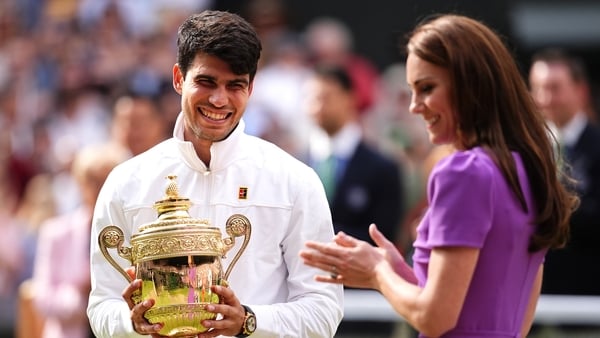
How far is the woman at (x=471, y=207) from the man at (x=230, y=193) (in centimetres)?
35

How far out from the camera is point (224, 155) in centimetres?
493

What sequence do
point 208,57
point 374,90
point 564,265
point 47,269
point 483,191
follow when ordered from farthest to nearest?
1. point 374,90
2. point 564,265
3. point 47,269
4. point 208,57
5. point 483,191

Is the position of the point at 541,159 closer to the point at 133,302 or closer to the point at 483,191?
the point at 483,191

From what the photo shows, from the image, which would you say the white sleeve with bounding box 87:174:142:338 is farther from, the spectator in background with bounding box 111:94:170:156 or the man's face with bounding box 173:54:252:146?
the spectator in background with bounding box 111:94:170:156

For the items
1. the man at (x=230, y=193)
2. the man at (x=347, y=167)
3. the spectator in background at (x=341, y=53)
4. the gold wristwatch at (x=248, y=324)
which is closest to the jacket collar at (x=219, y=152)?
the man at (x=230, y=193)

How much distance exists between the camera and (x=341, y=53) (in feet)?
42.0

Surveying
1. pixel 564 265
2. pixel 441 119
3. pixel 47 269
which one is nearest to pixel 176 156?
pixel 441 119

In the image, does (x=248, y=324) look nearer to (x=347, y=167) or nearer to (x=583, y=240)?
(x=347, y=167)

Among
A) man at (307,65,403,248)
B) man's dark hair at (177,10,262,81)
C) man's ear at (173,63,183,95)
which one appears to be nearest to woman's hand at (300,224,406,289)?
man's dark hair at (177,10,262,81)

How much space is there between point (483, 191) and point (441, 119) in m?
0.33

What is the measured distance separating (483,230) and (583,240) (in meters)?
4.83

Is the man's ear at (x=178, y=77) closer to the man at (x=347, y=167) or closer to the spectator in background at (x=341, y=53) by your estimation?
the man at (x=347, y=167)

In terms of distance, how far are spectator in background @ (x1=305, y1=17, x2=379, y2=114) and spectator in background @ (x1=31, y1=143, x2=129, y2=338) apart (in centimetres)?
441

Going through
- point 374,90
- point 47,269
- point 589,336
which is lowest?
point 589,336
